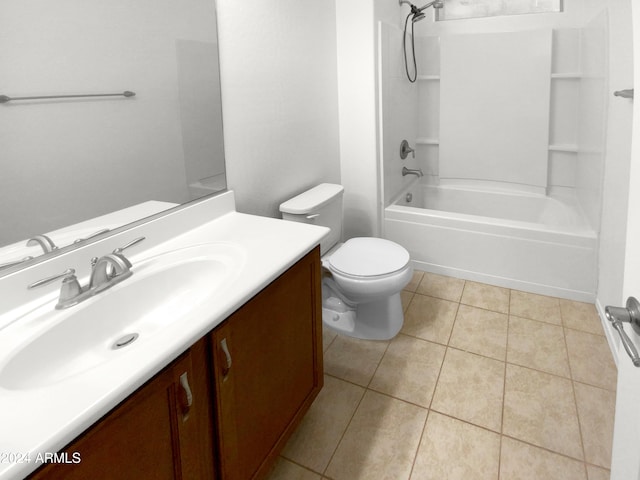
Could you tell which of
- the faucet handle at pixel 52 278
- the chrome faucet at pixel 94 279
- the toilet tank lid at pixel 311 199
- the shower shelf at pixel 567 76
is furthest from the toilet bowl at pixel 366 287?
the shower shelf at pixel 567 76

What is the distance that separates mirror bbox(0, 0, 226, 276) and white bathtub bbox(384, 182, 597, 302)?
5.61 ft

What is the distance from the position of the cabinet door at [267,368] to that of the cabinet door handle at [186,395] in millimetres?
102

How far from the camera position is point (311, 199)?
2.22 metres

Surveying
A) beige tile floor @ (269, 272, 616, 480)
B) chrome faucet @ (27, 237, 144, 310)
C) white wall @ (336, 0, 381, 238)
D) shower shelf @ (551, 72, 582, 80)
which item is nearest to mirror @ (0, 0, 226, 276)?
chrome faucet @ (27, 237, 144, 310)

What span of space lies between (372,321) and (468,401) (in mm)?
643

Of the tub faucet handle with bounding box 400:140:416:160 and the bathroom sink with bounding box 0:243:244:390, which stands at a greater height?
the tub faucet handle with bounding box 400:140:416:160

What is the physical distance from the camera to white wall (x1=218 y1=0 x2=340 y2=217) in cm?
182

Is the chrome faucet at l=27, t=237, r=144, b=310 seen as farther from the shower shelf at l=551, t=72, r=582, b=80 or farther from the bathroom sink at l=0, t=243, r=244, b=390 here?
the shower shelf at l=551, t=72, r=582, b=80

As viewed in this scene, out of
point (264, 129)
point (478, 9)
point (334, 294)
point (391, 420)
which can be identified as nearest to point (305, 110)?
point (264, 129)

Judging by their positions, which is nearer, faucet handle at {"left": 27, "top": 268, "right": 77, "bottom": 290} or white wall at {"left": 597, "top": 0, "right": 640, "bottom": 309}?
faucet handle at {"left": 27, "top": 268, "right": 77, "bottom": 290}

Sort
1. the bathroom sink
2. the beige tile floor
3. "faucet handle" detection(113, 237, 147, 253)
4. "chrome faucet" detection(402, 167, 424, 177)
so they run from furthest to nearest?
1. "chrome faucet" detection(402, 167, 424, 177)
2. the beige tile floor
3. "faucet handle" detection(113, 237, 147, 253)
4. the bathroom sink

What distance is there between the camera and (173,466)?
3.06 ft

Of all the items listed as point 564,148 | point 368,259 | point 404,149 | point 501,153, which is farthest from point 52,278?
point 564,148

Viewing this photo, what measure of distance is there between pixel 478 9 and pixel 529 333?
2.47 metres
